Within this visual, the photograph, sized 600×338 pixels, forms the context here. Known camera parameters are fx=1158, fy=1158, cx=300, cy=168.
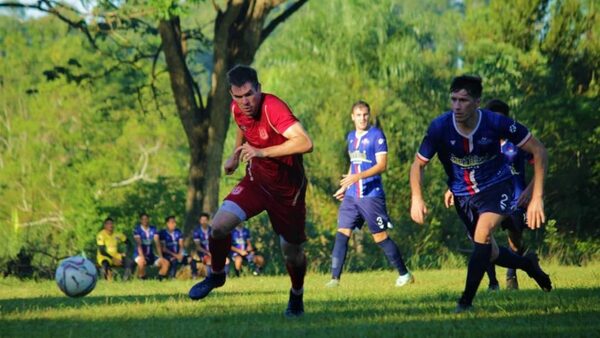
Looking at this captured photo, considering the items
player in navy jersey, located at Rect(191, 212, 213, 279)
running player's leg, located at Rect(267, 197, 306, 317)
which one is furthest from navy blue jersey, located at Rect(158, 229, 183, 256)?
running player's leg, located at Rect(267, 197, 306, 317)

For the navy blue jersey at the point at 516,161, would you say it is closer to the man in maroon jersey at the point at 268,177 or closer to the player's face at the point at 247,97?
the man in maroon jersey at the point at 268,177

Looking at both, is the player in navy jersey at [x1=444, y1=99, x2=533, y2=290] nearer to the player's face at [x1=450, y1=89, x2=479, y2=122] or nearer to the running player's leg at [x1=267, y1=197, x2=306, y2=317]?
the player's face at [x1=450, y1=89, x2=479, y2=122]

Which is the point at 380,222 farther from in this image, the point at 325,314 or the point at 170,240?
the point at 170,240

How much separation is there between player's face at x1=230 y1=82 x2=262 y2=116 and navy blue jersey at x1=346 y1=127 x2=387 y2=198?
5168 millimetres

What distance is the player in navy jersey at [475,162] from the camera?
9.25 m

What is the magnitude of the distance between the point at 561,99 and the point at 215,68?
32.2 feet

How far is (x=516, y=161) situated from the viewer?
12625 millimetres

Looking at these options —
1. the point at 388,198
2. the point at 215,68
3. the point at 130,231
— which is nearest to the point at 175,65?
the point at 215,68

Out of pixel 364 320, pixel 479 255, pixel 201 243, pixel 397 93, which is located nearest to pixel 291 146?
pixel 364 320

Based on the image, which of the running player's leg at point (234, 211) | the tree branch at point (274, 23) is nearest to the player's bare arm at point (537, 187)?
the running player's leg at point (234, 211)

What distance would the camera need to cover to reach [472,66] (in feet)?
116

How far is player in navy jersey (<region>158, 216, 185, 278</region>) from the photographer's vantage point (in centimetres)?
2212

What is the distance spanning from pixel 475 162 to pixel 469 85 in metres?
0.70

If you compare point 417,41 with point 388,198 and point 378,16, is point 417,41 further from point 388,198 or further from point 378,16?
point 388,198
